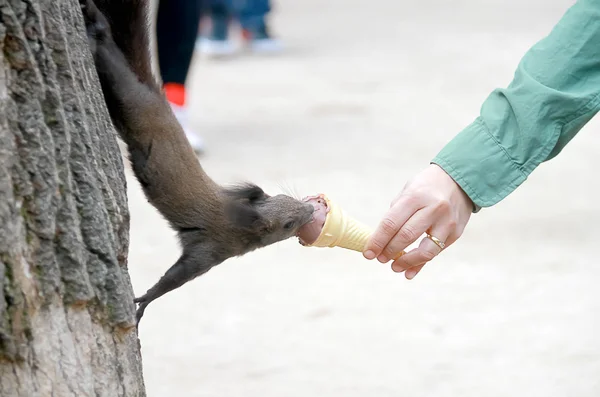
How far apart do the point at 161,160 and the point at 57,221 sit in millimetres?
456

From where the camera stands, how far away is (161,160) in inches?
72.2

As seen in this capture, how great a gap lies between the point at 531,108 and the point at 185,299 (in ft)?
6.44

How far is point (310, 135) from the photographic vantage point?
5.78 m

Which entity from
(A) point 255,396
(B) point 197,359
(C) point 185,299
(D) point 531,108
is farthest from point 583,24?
(C) point 185,299

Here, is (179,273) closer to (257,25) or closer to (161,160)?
(161,160)

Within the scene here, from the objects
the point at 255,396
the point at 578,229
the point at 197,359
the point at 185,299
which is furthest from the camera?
the point at 578,229

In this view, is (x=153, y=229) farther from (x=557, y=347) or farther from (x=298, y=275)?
(x=557, y=347)

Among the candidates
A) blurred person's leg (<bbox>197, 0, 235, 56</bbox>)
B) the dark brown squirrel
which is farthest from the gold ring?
blurred person's leg (<bbox>197, 0, 235, 56</bbox>)

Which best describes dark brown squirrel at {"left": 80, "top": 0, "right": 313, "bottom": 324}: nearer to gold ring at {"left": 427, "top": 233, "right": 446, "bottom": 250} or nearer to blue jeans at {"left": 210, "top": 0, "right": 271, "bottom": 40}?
gold ring at {"left": 427, "top": 233, "right": 446, "bottom": 250}

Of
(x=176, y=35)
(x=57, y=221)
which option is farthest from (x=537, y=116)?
(x=176, y=35)

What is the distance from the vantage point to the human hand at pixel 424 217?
1748mm

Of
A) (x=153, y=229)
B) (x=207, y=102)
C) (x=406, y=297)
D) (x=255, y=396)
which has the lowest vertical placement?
(x=255, y=396)

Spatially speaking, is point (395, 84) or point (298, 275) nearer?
point (298, 275)

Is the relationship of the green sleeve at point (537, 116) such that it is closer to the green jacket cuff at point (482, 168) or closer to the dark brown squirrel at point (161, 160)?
the green jacket cuff at point (482, 168)
